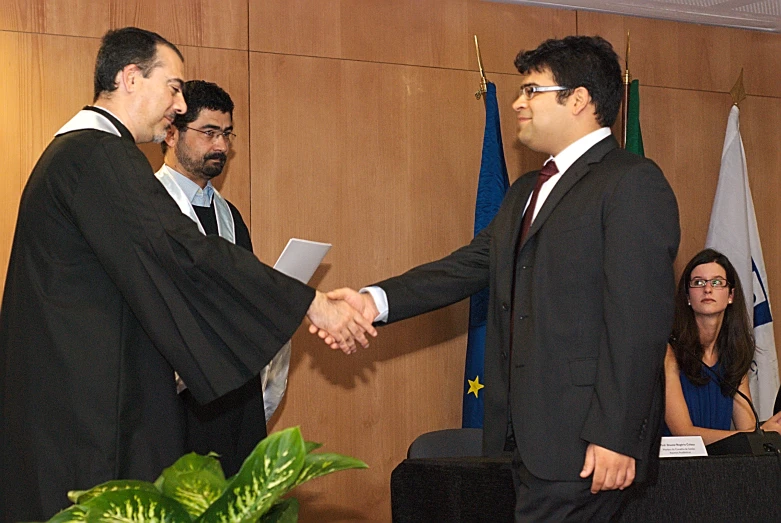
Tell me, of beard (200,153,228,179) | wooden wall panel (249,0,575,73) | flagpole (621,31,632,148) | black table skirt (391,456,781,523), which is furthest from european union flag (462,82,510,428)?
black table skirt (391,456,781,523)

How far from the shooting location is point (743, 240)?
5.15 meters

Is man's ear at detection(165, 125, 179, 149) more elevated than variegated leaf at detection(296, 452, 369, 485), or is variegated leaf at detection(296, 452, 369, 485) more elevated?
man's ear at detection(165, 125, 179, 149)

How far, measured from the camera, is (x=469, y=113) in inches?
193

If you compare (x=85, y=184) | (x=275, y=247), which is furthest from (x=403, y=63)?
(x=85, y=184)

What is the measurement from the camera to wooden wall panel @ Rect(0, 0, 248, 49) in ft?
13.5

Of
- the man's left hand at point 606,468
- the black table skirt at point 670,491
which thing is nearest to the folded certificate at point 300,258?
the black table skirt at point 670,491

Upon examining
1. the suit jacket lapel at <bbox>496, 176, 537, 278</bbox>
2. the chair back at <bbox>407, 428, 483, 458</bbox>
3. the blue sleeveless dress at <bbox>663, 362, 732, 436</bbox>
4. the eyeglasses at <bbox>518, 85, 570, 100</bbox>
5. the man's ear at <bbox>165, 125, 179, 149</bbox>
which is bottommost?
the chair back at <bbox>407, 428, 483, 458</bbox>

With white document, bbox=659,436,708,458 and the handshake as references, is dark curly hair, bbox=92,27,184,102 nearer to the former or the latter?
the handshake

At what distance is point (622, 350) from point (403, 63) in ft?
9.22

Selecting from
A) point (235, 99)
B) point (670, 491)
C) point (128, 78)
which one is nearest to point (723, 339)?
point (670, 491)

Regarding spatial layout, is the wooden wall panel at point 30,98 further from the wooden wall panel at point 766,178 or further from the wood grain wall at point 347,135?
the wooden wall panel at point 766,178

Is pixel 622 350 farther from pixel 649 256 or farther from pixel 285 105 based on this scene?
pixel 285 105

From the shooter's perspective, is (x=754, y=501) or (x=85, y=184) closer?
(x=85, y=184)

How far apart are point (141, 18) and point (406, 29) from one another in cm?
131
